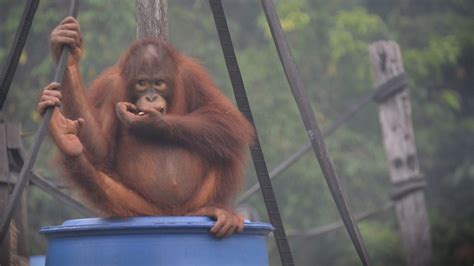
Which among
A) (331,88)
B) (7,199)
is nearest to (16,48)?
(7,199)

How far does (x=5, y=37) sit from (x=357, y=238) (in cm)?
701

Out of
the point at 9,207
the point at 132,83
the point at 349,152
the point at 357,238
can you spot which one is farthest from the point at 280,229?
the point at 349,152

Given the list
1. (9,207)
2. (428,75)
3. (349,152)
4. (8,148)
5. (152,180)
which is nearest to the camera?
(9,207)

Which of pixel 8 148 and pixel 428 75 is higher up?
pixel 428 75

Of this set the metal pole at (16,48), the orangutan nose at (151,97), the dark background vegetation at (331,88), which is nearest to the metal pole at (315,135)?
the orangutan nose at (151,97)

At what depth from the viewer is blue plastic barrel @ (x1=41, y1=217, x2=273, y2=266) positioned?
263 cm

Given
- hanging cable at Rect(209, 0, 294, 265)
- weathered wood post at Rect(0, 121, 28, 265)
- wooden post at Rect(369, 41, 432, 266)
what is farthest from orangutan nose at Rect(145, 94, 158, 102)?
wooden post at Rect(369, 41, 432, 266)

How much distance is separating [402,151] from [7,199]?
250cm

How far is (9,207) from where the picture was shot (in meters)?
2.62

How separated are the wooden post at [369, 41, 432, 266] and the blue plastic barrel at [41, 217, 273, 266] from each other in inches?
103

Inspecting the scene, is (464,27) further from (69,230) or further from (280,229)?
(69,230)

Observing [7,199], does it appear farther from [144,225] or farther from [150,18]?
[144,225]

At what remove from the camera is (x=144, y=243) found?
263 centimetres

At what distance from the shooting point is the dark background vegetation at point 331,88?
344 inches
